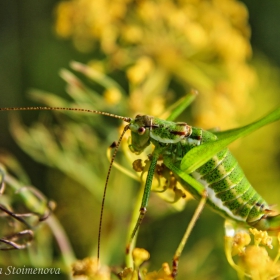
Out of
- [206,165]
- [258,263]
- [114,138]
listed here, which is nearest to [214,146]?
[206,165]

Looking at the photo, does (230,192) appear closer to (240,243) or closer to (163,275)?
(240,243)

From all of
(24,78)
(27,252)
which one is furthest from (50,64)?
(27,252)

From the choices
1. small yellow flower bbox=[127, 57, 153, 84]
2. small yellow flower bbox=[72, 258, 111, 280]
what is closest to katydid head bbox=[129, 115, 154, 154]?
small yellow flower bbox=[72, 258, 111, 280]

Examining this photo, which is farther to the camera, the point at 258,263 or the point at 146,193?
the point at 146,193

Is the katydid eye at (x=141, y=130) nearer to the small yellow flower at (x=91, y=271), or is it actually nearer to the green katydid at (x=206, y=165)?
the green katydid at (x=206, y=165)

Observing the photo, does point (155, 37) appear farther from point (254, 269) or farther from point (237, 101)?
point (254, 269)

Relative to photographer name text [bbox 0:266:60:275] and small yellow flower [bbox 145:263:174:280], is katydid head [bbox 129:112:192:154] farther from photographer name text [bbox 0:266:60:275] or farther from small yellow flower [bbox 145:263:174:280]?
photographer name text [bbox 0:266:60:275]
